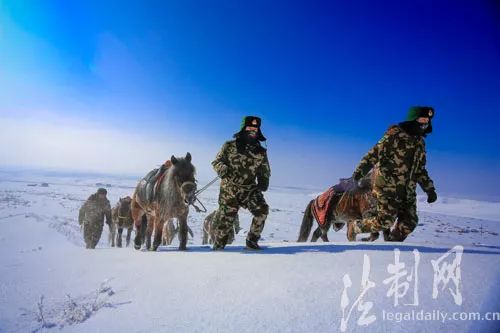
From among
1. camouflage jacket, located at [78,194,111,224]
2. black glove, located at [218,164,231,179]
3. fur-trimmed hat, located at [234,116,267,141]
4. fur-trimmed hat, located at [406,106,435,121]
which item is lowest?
camouflage jacket, located at [78,194,111,224]

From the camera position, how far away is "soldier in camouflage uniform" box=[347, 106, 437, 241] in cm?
447

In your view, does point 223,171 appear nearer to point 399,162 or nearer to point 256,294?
point 399,162

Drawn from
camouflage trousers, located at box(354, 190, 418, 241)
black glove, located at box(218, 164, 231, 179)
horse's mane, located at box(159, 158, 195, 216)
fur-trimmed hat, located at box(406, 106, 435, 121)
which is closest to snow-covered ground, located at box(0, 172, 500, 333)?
camouflage trousers, located at box(354, 190, 418, 241)

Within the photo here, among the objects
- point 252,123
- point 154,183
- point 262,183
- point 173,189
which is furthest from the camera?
point 154,183

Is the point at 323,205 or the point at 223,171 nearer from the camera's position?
the point at 223,171

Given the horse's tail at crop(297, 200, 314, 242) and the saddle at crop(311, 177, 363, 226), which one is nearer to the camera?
the saddle at crop(311, 177, 363, 226)

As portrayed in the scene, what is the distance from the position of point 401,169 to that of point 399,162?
0.33 ft

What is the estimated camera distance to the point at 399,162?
449 centimetres

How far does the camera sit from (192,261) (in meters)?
3.67

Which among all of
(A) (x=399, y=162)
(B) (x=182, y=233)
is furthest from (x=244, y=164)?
(A) (x=399, y=162)

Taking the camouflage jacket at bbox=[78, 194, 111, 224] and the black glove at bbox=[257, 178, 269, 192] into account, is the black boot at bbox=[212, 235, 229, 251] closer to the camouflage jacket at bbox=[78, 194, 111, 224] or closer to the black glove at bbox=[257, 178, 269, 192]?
the black glove at bbox=[257, 178, 269, 192]

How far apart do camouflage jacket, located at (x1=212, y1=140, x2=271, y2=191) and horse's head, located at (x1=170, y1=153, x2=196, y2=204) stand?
35.0 inches

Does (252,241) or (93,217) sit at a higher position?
(252,241)

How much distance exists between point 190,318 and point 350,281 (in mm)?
1222
